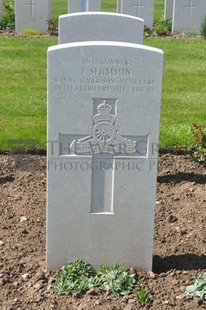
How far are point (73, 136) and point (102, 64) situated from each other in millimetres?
498

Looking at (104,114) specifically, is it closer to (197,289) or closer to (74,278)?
(74,278)

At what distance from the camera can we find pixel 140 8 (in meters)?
15.4

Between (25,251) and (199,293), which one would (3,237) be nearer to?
(25,251)

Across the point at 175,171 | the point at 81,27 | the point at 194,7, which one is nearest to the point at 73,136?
the point at 81,27

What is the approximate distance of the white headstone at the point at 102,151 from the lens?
3.92 m

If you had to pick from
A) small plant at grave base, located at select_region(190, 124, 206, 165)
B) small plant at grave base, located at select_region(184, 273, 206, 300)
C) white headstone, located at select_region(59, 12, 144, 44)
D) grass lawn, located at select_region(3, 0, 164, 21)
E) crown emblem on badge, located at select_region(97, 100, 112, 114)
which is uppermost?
white headstone, located at select_region(59, 12, 144, 44)

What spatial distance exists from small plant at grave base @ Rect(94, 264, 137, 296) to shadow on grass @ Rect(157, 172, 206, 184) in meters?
2.10

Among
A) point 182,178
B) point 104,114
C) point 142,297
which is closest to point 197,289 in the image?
point 142,297

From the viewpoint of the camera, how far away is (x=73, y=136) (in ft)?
13.3

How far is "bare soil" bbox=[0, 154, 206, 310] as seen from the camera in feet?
13.2

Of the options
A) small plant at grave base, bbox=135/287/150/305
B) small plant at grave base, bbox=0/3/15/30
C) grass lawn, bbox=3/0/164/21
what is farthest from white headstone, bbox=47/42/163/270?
grass lawn, bbox=3/0/164/21

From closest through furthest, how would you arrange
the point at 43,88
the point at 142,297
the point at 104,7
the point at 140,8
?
the point at 142,297 < the point at 43,88 < the point at 140,8 < the point at 104,7

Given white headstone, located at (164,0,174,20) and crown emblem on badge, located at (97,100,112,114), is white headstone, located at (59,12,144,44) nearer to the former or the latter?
crown emblem on badge, located at (97,100,112,114)

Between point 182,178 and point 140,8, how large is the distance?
983 centimetres
